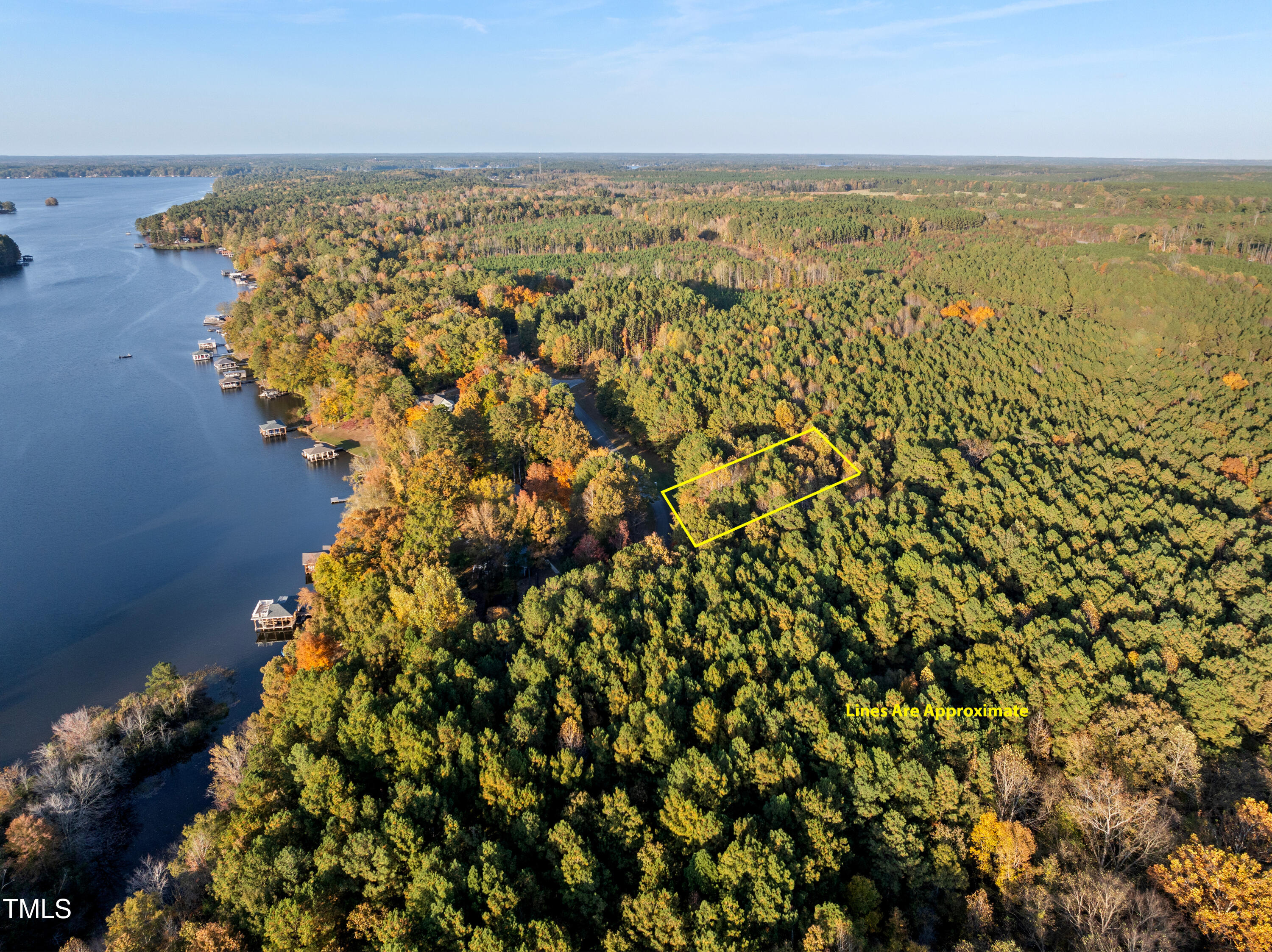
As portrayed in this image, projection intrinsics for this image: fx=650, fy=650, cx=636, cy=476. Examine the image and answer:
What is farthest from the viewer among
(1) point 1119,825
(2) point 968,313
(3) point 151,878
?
(2) point 968,313

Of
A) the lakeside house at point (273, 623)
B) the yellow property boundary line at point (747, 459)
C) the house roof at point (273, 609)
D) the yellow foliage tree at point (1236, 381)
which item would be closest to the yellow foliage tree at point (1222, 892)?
the yellow property boundary line at point (747, 459)

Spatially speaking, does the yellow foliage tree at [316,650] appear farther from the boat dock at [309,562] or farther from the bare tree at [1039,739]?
the bare tree at [1039,739]

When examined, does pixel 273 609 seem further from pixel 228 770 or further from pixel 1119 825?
pixel 1119 825

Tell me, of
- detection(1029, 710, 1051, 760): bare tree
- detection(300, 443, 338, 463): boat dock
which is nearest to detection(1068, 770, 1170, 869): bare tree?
detection(1029, 710, 1051, 760): bare tree

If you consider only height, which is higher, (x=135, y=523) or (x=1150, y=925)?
(x=1150, y=925)

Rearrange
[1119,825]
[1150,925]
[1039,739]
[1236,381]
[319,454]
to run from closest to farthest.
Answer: [1150,925]
[1119,825]
[1039,739]
[1236,381]
[319,454]

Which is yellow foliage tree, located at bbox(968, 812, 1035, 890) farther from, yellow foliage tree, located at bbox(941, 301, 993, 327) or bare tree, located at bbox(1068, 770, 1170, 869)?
yellow foliage tree, located at bbox(941, 301, 993, 327)

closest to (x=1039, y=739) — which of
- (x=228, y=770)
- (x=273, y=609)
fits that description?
(x=228, y=770)
